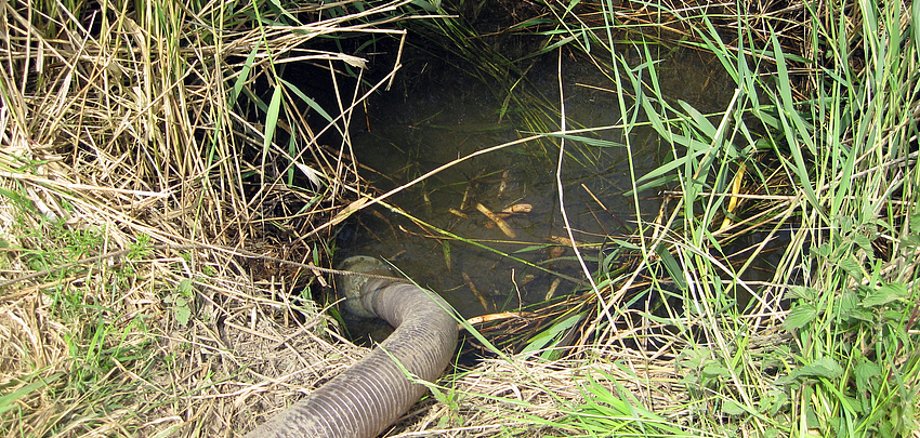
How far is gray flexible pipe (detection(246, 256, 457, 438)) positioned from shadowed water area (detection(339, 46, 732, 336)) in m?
0.41

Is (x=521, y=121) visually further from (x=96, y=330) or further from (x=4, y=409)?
(x=4, y=409)

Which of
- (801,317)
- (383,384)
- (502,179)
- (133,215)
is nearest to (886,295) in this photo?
(801,317)

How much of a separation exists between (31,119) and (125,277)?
0.53 meters

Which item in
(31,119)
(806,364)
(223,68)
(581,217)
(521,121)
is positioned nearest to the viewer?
(806,364)

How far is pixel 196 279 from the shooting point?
206cm

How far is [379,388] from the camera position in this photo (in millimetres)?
1890

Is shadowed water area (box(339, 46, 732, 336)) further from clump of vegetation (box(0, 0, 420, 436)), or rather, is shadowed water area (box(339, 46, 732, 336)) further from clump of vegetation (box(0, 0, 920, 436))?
clump of vegetation (box(0, 0, 420, 436))

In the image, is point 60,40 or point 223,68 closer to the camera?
point 60,40

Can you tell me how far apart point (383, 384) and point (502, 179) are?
4.36 ft

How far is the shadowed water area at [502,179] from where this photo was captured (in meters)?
2.74

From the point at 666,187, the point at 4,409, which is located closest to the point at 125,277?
the point at 4,409

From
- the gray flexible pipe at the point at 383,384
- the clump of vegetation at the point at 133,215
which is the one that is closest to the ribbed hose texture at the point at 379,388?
the gray flexible pipe at the point at 383,384

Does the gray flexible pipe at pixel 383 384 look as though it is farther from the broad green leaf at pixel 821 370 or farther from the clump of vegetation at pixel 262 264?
the broad green leaf at pixel 821 370

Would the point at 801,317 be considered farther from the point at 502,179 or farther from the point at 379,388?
the point at 502,179
